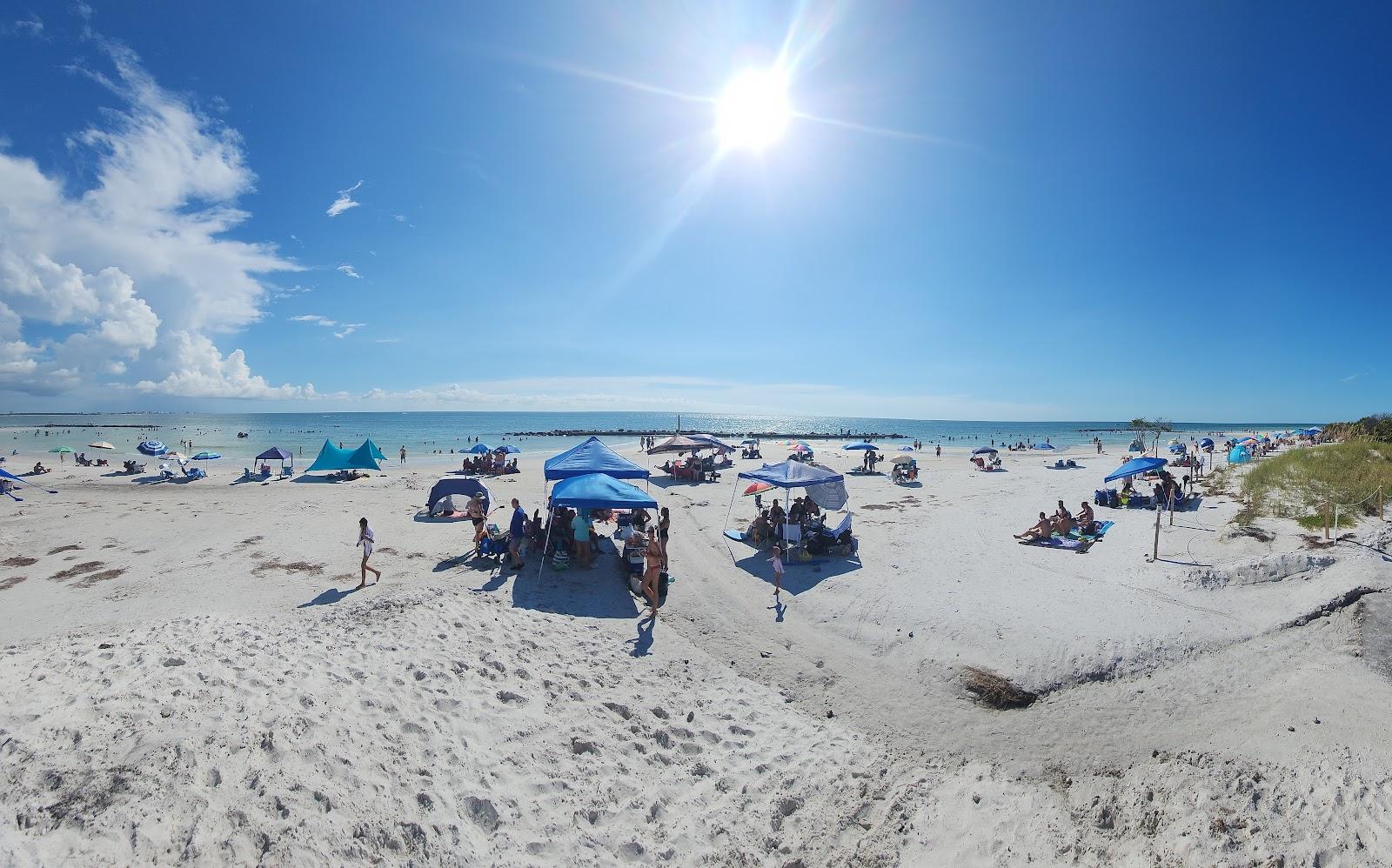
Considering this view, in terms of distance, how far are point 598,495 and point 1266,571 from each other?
40.3ft

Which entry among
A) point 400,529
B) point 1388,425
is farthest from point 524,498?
point 1388,425

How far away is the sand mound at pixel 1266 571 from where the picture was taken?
32.4 ft

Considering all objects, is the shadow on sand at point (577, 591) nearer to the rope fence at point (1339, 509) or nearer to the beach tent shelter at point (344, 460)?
the rope fence at point (1339, 509)

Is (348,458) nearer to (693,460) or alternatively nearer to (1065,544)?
(693,460)

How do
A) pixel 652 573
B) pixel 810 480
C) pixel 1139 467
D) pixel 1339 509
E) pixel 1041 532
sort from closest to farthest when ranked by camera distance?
pixel 652 573 → pixel 1339 509 → pixel 810 480 → pixel 1041 532 → pixel 1139 467

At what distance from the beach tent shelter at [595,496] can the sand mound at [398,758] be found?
3707 mm

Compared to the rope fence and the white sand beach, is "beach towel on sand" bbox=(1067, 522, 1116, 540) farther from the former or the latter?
the rope fence

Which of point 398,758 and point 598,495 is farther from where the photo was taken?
point 598,495

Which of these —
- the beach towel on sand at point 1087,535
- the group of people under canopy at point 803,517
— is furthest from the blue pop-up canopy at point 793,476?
the beach towel on sand at point 1087,535

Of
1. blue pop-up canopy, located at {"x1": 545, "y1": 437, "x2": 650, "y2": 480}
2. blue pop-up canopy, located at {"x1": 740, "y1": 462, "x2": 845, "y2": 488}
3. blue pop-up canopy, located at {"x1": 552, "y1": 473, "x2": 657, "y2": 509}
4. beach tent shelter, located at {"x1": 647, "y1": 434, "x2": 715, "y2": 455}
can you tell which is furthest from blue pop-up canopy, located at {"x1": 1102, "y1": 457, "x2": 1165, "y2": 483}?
beach tent shelter, located at {"x1": 647, "y1": 434, "x2": 715, "y2": 455}

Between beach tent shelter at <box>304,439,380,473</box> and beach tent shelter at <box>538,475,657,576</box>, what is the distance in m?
16.2

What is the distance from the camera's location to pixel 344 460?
24.0 m

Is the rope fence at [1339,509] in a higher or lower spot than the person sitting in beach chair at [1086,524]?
higher

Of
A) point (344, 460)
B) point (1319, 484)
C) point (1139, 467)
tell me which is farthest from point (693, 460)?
point (1319, 484)
